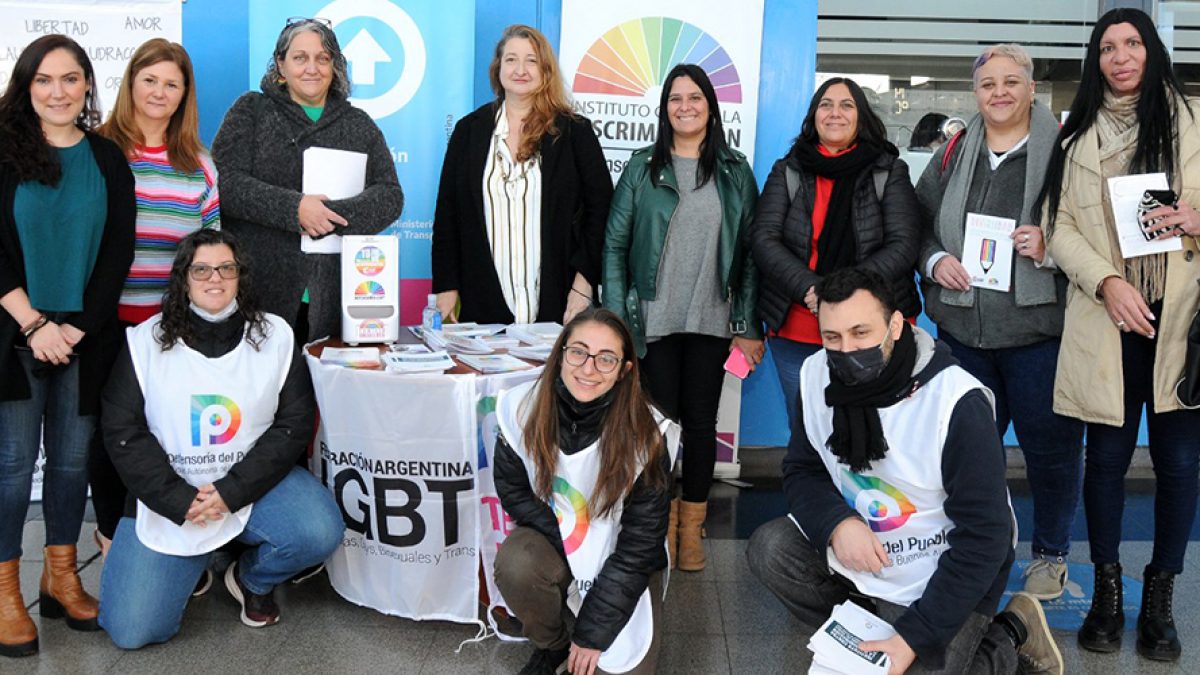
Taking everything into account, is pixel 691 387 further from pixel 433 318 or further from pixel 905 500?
pixel 905 500

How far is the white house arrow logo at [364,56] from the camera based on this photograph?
375 centimetres

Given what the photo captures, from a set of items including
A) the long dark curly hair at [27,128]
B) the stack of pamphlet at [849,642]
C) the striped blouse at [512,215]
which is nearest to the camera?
the stack of pamphlet at [849,642]

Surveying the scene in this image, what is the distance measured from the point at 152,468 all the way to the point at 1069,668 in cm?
228

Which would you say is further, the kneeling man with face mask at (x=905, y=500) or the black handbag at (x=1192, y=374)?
the black handbag at (x=1192, y=374)

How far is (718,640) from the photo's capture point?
8.96 feet

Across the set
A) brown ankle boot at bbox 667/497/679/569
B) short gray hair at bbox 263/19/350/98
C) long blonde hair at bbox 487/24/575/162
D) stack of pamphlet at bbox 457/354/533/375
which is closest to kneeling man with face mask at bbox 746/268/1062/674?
stack of pamphlet at bbox 457/354/533/375

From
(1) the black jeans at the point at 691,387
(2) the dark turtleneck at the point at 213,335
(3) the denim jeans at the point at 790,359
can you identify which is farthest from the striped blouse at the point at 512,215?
(2) the dark turtleneck at the point at 213,335

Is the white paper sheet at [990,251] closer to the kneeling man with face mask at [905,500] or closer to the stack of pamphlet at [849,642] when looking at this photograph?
the kneeling man with face mask at [905,500]

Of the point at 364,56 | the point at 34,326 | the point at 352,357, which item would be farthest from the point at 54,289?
the point at 364,56

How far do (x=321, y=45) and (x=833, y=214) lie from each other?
153 centimetres

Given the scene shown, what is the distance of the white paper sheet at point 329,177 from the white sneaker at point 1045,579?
7.14 ft

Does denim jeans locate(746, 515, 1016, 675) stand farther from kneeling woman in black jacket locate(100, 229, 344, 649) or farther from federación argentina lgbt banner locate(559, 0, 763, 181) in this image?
federación argentina lgbt banner locate(559, 0, 763, 181)

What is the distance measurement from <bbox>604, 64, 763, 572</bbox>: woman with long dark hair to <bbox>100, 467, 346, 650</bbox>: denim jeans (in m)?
1.01

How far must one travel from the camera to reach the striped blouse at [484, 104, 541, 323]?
3246mm
